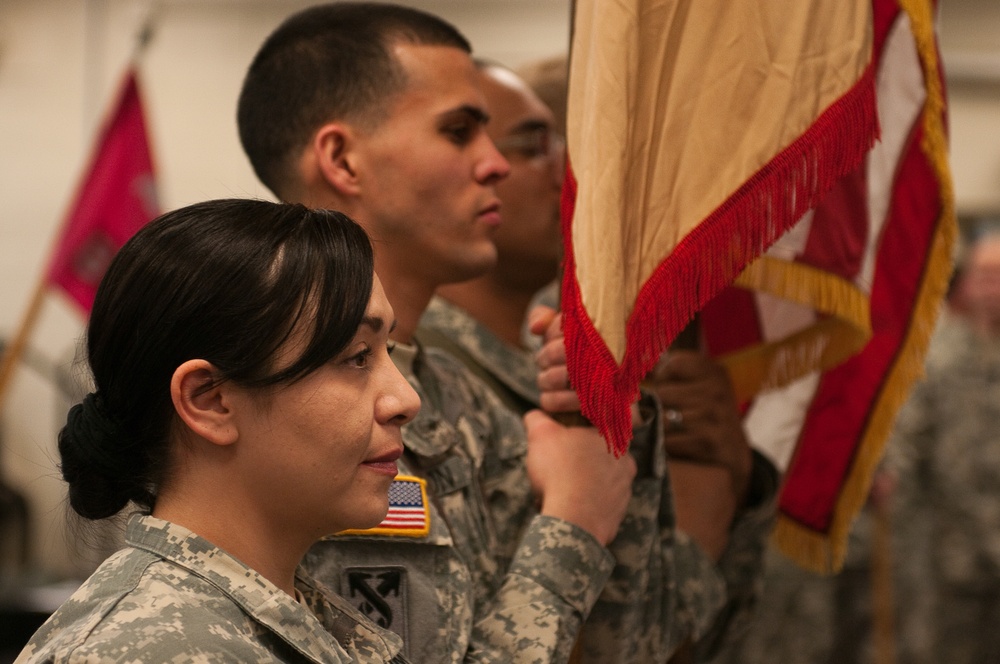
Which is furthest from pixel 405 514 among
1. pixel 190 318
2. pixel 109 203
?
pixel 109 203

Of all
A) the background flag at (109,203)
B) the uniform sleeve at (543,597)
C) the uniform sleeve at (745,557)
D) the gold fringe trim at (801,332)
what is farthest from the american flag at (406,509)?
the background flag at (109,203)

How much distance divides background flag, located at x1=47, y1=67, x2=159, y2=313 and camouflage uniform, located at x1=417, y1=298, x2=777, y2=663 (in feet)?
7.98

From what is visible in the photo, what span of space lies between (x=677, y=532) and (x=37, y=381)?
4.61 m

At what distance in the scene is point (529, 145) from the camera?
227 cm

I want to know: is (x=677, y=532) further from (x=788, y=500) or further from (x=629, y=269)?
(x=629, y=269)

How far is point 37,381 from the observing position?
5.86m

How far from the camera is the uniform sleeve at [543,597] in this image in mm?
1403

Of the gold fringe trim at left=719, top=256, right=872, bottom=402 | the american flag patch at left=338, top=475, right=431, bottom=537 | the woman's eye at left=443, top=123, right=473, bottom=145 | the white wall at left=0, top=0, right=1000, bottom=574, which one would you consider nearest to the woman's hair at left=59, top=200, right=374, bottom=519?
the american flag patch at left=338, top=475, right=431, bottom=537

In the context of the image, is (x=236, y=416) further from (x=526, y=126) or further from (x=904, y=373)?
(x=904, y=373)

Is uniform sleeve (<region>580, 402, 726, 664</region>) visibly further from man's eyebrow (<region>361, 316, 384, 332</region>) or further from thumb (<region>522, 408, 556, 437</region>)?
man's eyebrow (<region>361, 316, 384, 332</region>)

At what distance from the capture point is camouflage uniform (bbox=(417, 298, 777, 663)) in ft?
5.54

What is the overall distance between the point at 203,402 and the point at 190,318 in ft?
0.25

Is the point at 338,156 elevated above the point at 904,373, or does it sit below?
above

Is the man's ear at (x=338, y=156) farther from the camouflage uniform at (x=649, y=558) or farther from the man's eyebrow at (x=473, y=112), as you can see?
the camouflage uniform at (x=649, y=558)
